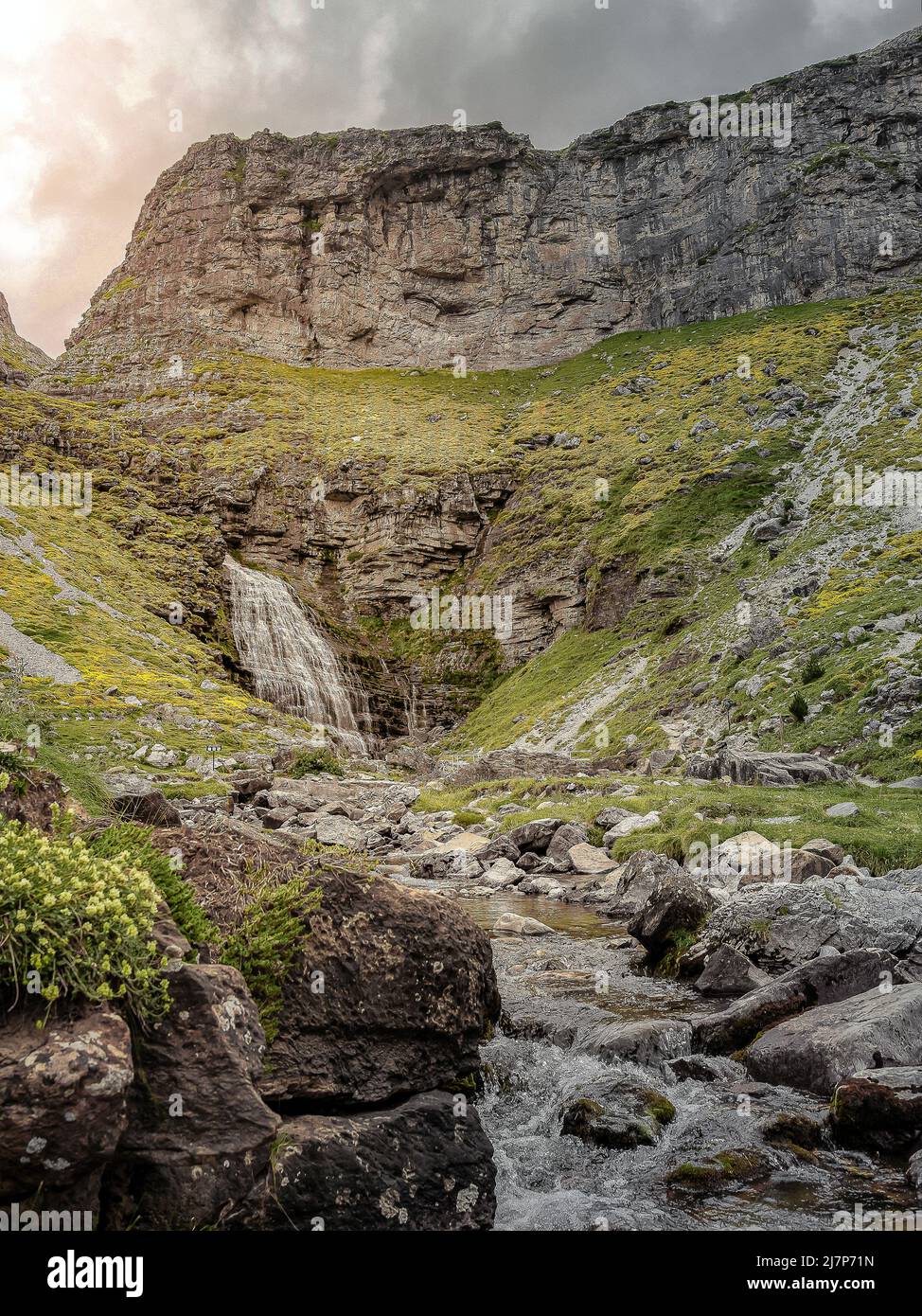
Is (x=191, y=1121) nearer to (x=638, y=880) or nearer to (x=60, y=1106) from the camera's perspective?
(x=60, y=1106)

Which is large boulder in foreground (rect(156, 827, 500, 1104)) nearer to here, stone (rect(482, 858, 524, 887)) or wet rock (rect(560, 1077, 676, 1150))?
wet rock (rect(560, 1077, 676, 1150))

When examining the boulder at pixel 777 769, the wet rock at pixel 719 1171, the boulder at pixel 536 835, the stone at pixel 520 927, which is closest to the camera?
the wet rock at pixel 719 1171

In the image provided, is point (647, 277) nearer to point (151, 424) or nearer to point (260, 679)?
point (151, 424)

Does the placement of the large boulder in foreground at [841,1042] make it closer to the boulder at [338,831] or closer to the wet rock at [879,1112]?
the wet rock at [879,1112]

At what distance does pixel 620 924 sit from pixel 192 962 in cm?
1238

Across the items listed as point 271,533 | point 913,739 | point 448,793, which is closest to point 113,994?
point 913,739

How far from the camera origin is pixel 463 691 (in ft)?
220

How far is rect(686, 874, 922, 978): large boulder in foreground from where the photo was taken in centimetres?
1098

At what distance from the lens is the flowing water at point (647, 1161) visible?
20.0ft

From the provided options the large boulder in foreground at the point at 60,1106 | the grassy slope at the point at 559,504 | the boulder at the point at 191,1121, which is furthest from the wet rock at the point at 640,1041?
the grassy slope at the point at 559,504

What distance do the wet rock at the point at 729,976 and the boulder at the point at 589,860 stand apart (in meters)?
9.50

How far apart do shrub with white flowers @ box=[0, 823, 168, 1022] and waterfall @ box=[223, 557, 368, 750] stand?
5075cm

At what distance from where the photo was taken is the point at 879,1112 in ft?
22.7

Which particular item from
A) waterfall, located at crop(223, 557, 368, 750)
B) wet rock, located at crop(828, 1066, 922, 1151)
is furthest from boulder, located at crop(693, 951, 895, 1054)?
waterfall, located at crop(223, 557, 368, 750)
